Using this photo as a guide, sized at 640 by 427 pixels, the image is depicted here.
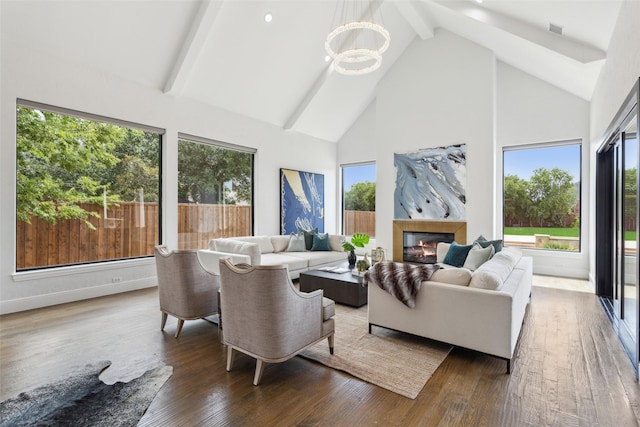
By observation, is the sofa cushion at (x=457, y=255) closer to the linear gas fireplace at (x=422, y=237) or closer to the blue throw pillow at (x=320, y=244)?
the linear gas fireplace at (x=422, y=237)

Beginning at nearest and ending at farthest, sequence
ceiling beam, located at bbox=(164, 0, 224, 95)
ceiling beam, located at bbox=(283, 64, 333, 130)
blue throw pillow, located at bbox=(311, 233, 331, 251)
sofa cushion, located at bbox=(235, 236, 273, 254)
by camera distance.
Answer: ceiling beam, located at bbox=(164, 0, 224, 95), sofa cushion, located at bbox=(235, 236, 273, 254), blue throw pillow, located at bbox=(311, 233, 331, 251), ceiling beam, located at bbox=(283, 64, 333, 130)

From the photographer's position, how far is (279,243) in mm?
6340

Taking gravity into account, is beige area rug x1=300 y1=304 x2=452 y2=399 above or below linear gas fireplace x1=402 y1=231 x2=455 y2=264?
below

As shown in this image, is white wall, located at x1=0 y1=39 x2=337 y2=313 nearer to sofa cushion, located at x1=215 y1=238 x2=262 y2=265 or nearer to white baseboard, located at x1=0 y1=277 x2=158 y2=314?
white baseboard, located at x1=0 y1=277 x2=158 y2=314

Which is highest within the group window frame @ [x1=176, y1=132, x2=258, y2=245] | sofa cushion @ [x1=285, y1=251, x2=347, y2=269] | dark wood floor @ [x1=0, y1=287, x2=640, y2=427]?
window frame @ [x1=176, y1=132, x2=258, y2=245]

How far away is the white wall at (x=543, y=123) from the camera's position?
232 inches

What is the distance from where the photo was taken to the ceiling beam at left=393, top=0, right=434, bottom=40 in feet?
19.0

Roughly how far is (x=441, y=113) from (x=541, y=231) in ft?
9.82

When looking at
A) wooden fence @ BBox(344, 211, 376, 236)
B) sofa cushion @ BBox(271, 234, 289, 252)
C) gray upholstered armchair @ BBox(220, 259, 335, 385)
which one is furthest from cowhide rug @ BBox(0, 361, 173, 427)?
wooden fence @ BBox(344, 211, 376, 236)

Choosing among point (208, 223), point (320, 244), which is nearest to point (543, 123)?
point (320, 244)

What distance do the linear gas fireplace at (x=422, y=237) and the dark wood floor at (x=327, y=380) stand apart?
2.87 meters

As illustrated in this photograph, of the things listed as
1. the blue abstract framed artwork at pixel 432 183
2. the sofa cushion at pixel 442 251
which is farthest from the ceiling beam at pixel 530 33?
the sofa cushion at pixel 442 251

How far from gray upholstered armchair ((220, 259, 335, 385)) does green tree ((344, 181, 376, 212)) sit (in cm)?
619

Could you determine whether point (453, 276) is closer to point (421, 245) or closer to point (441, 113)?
point (421, 245)
